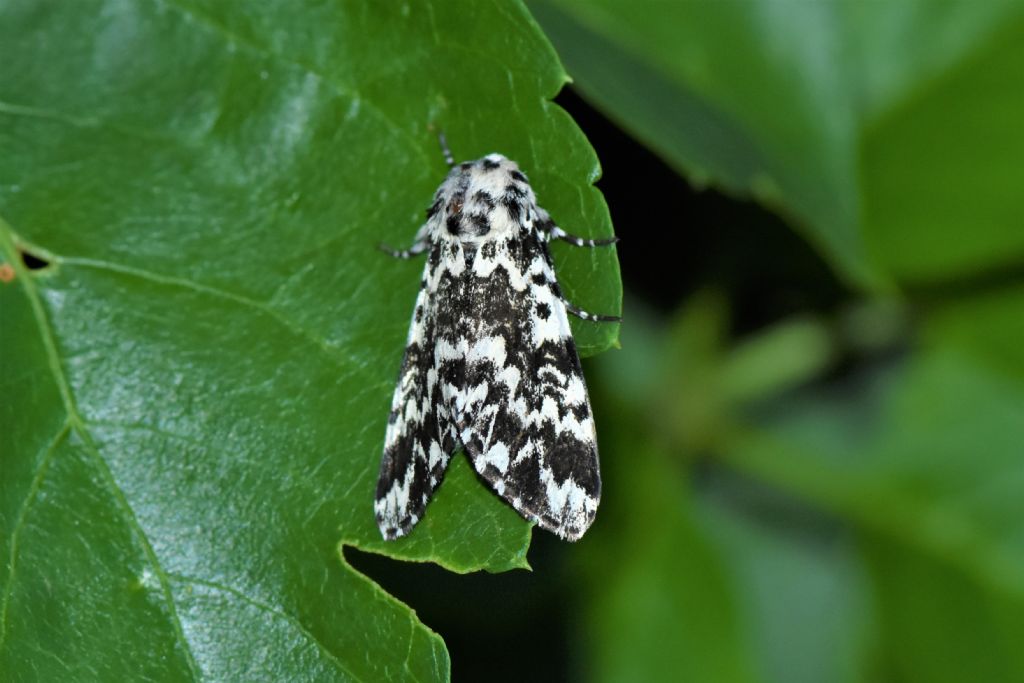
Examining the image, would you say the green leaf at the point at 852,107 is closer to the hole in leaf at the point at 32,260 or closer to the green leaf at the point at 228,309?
the green leaf at the point at 228,309

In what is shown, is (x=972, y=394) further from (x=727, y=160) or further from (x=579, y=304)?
(x=579, y=304)

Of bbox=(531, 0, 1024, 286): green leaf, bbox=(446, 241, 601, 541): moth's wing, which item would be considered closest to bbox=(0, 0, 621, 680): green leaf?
bbox=(446, 241, 601, 541): moth's wing

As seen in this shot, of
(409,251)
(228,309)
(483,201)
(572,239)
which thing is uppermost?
(572,239)

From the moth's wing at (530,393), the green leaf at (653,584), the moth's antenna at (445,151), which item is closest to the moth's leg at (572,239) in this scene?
the moth's wing at (530,393)

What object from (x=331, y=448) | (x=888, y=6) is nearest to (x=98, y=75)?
(x=331, y=448)

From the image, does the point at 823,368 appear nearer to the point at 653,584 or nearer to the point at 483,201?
the point at 653,584

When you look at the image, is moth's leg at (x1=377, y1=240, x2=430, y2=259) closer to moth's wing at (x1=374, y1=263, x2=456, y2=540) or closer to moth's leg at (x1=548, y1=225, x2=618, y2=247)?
moth's wing at (x1=374, y1=263, x2=456, y2=540)

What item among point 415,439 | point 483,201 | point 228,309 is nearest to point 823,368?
point 483,201
